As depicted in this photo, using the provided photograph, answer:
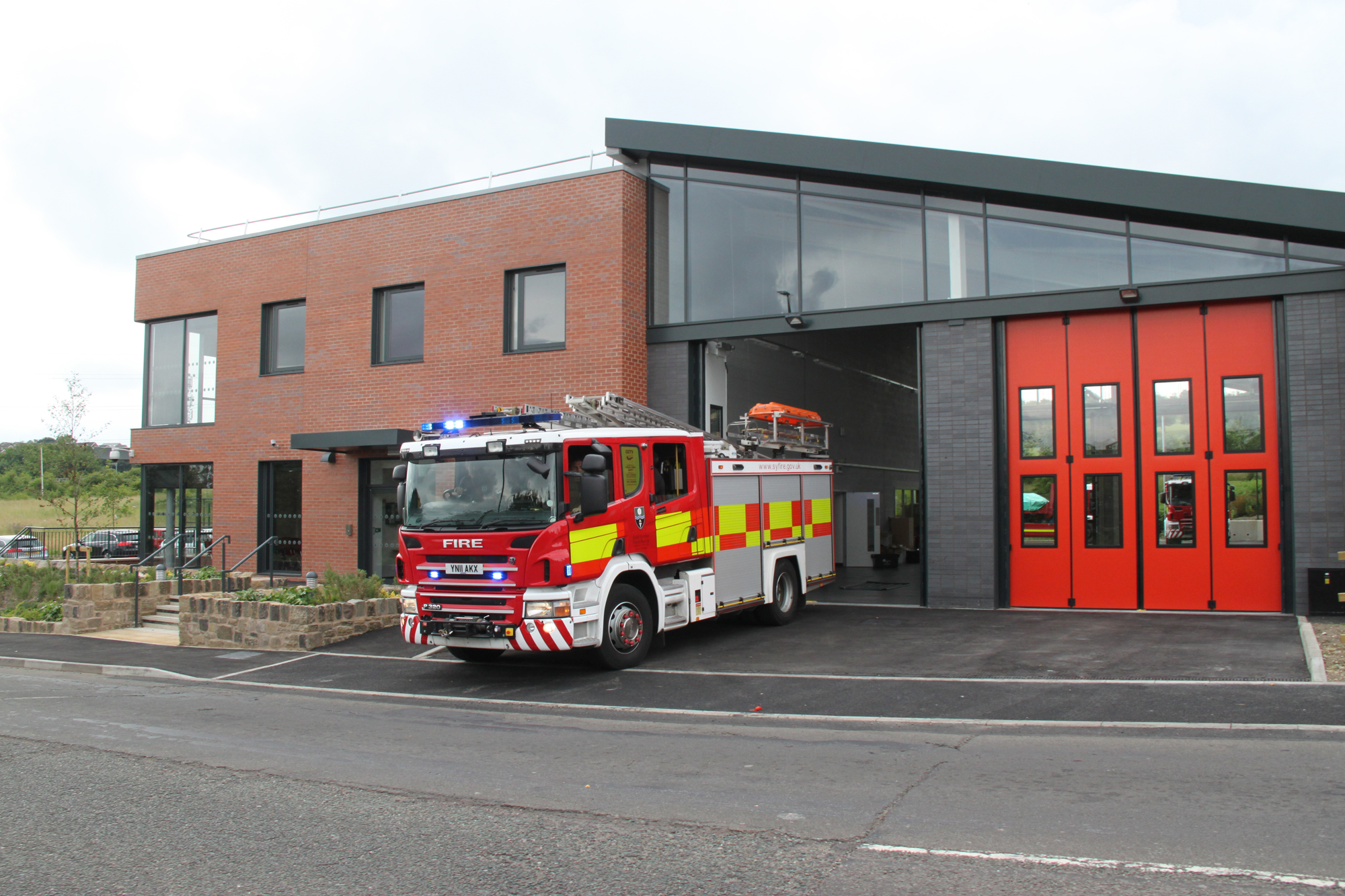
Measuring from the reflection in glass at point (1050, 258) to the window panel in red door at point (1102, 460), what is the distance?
1.94ft

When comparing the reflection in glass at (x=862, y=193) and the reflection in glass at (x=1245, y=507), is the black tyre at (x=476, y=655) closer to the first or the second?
the reflection in glass at (x=862, y=193)

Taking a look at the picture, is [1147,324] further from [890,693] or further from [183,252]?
[183,252]

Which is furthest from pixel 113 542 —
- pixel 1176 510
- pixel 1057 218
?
pixel 1176 510

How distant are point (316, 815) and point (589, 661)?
5649 mm

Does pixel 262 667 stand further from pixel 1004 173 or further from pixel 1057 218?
pixel 1057 218

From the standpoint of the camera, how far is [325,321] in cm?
1961

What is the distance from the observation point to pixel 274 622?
46.0 feet

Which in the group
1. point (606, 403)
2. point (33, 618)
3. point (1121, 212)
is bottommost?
point (33, 618)

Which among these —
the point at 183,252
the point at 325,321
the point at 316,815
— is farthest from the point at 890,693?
the point at 183,252

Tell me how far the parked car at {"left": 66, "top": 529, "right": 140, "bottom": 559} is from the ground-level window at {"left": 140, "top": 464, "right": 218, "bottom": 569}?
5.09 ft

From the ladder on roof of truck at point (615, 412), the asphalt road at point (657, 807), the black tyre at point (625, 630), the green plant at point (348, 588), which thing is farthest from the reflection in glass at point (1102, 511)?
the green plant at point (348, 588)

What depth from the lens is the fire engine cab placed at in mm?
9836

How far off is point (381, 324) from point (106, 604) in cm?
718

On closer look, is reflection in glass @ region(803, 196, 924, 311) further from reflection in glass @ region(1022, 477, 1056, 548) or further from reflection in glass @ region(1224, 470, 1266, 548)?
reflection in glass @ region(1224, 470, 1266, 548)
